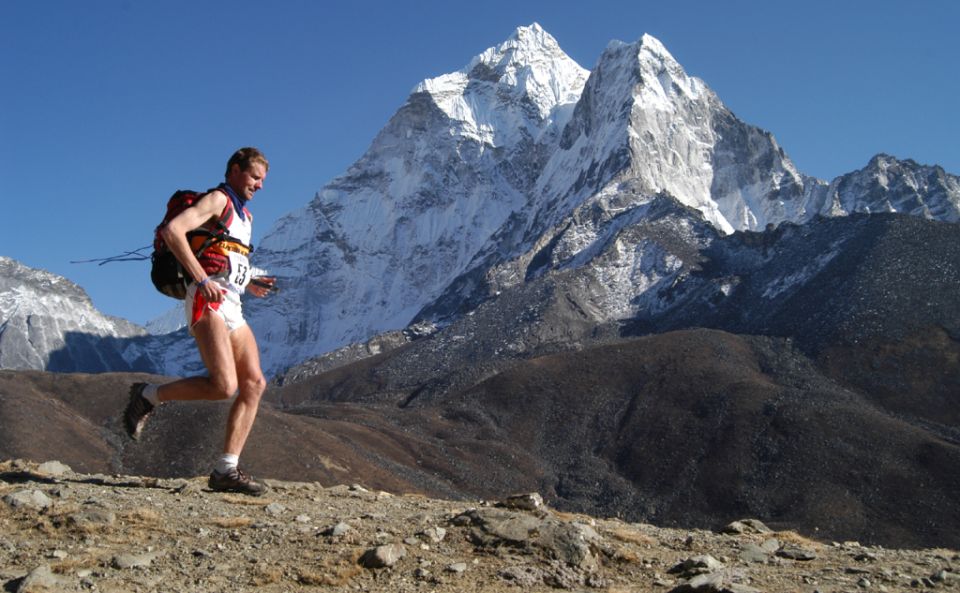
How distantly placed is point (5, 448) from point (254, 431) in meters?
18.8

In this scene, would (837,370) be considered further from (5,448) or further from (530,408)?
(5,448)

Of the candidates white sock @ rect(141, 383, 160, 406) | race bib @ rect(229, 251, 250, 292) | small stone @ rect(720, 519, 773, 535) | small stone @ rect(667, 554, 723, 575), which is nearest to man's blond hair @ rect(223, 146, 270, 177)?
race bib @ rect(229, 251, 250, 292)

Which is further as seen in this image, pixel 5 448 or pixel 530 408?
pixel 530 408

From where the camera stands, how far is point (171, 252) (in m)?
9.91

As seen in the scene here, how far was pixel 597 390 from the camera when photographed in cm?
11462

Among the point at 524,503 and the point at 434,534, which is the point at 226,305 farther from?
the point at 524,503

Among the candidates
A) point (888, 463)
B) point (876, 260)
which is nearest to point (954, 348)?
point (876, 260)

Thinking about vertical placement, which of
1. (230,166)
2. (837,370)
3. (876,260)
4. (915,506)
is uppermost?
(876,260)

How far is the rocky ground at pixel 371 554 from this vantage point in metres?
7.77

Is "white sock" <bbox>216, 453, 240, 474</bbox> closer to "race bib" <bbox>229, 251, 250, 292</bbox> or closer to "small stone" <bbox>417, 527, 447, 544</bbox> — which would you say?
"race bib" <bbox>229, 251, 250, 292</bbox>

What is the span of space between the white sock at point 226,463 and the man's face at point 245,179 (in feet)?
8.88

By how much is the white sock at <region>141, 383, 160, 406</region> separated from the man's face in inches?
91.7

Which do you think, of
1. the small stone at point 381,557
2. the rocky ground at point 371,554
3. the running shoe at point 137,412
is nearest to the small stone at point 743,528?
the rocky ground at point 371,554

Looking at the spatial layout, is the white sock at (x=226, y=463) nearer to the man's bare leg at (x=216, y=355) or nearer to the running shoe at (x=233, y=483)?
the running shoe at (x=233, y=483)
